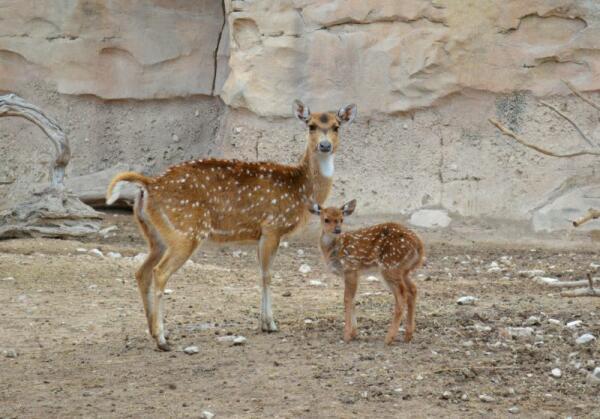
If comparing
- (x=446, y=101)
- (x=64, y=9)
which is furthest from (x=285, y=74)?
(x=64, y=9)

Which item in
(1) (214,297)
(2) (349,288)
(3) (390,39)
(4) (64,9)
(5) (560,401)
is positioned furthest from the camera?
(4) (64,9)

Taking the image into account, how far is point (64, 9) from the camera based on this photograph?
48.5 feet

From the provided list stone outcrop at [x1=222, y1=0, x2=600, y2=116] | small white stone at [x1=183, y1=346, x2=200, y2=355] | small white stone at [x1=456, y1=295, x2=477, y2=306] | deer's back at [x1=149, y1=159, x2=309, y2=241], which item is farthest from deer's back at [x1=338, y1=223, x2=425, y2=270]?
stone outcrop at [x1=222, y1=0, x2=600, y2=116]

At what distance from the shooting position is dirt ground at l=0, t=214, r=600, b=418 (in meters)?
6.33

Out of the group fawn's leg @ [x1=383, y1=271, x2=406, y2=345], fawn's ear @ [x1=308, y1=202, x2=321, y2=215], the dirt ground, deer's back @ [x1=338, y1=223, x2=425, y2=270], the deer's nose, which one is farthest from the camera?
the deer's nose

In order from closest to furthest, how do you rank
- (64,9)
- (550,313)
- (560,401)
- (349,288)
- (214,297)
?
(560,401), (349,288), (550,313), (214,297), (64,9)

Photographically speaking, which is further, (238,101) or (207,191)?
(238,101)

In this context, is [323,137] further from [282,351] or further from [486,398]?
[486,398]

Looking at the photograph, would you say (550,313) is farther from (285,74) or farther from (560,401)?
(285,74)

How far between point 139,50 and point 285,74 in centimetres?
251

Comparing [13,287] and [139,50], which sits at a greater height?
[139,50]

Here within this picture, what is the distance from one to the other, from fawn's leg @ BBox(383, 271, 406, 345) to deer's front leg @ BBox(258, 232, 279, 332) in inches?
34.1

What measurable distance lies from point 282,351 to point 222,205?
1.12m

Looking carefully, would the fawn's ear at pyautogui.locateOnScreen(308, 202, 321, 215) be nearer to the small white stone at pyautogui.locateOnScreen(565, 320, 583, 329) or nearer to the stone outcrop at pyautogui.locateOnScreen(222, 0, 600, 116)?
the small white stone at pyautogui.locateOnScreen(565, 320, 583, 329)
